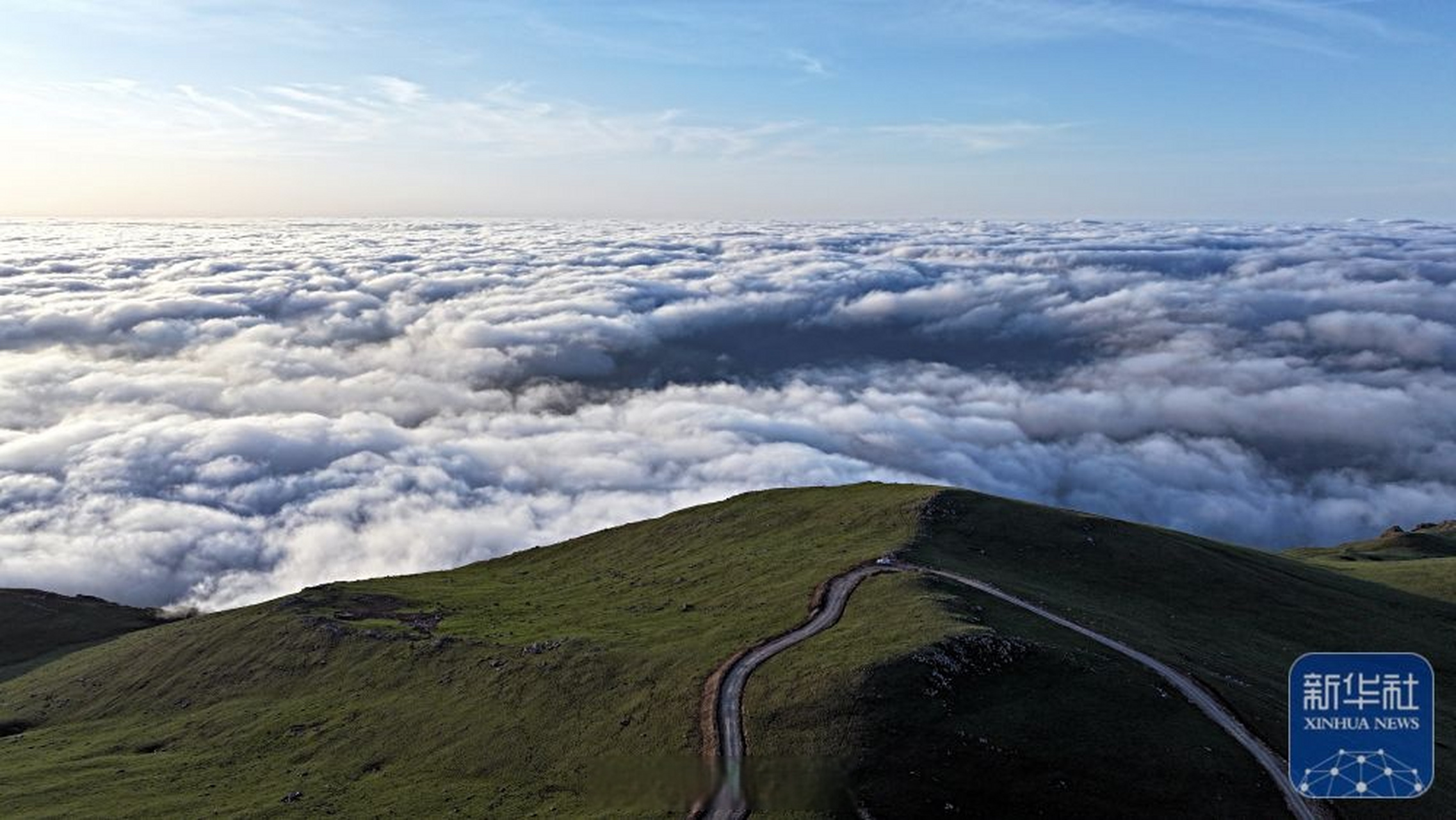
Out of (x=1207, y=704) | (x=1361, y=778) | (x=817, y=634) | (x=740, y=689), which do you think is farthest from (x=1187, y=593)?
(x=740, y=689)

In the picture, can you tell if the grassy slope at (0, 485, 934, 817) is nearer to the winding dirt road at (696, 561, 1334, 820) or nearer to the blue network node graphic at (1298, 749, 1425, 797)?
the winding dirt road at (696, 561, 1334, 820)

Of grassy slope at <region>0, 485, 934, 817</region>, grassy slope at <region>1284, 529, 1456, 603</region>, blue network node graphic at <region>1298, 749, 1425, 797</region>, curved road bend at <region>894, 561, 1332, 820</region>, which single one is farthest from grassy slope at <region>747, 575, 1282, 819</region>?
grassy slope at <region>1284, 529, 1456, 603</region>

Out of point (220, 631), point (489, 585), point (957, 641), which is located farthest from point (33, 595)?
point (957, 641)

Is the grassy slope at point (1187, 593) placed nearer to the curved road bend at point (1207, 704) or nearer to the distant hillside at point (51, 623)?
the curved road bend at point (1207, 704)

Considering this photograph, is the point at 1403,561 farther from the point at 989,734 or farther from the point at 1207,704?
the point at 989,734

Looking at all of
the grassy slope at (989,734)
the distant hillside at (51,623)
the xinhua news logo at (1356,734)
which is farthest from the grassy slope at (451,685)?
the xinhua news logo at (1356,734)

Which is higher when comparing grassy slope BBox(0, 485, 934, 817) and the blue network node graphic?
the blue network node graphic

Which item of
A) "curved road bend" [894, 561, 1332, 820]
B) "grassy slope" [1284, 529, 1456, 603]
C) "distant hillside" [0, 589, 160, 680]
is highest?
"curved road bend" [894, 561, 1332, 820]
